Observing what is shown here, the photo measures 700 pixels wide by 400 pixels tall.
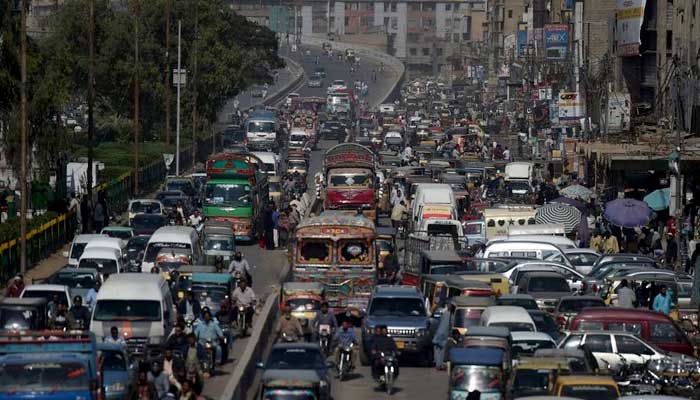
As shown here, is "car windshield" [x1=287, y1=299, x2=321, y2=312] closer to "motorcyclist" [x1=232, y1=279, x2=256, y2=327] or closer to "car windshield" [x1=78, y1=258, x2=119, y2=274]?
"motorcyclist" [x1=232, y1=279, x2=256, y2=327]

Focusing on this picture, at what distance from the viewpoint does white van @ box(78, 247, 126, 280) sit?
135ft

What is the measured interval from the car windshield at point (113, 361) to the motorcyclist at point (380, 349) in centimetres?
582

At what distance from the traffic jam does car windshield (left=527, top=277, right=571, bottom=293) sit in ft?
0.15

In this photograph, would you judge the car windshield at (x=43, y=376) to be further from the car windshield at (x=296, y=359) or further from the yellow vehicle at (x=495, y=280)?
the yellow vehicle at (x=495, y=280)

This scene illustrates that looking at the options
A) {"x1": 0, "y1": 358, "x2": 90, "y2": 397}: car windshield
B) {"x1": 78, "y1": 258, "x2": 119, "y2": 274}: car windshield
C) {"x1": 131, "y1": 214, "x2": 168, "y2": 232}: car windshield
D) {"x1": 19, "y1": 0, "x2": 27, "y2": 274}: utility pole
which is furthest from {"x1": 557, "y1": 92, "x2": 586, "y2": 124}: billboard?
{"x1": 0, "y1": 358, "x2": 90, "y2": 397}: car windshield

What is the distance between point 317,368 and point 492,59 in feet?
555

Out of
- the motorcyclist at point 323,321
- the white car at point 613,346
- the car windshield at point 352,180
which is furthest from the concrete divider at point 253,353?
the car windshield at point 352,180

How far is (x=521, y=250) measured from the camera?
44375mm

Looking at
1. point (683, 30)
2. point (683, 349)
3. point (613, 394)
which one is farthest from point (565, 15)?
point (613, 394)

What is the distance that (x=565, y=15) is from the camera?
122m

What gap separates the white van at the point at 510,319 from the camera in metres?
31.0

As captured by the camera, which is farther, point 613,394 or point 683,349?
point 683,349

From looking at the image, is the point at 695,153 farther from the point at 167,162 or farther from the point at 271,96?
the point at 271,96

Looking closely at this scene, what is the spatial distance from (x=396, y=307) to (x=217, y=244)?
13.4m
